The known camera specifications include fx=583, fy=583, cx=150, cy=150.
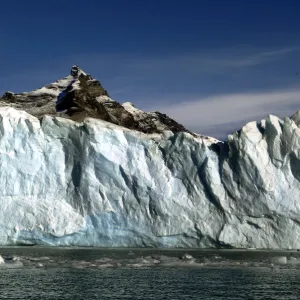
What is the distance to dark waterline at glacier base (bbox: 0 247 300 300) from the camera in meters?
16.4

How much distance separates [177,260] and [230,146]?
938 cm

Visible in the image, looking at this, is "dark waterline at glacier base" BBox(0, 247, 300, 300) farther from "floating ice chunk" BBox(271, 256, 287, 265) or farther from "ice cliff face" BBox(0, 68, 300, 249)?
"ice cliff face" BBox(0, 68, 300, 249)

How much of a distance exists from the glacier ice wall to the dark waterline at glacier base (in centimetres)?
194

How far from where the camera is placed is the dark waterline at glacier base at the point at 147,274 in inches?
647

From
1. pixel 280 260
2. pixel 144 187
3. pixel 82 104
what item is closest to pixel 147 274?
pixel 280 260

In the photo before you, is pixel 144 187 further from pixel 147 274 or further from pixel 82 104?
pixel 147 274

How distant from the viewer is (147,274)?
20.6 meters

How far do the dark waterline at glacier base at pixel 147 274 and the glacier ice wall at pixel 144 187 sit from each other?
194cm

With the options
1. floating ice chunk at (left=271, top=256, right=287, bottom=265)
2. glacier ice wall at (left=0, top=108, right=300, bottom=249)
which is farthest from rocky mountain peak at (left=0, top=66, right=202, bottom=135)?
floating ice chunk at (left=271, top=256, right=287, bottom=265)

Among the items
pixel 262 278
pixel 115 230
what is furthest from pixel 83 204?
pixel 262 278

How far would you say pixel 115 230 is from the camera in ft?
103

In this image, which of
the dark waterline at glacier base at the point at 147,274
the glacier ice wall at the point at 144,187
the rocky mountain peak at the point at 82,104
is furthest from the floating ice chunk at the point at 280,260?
the rocky mountain peak at the point at 82,104

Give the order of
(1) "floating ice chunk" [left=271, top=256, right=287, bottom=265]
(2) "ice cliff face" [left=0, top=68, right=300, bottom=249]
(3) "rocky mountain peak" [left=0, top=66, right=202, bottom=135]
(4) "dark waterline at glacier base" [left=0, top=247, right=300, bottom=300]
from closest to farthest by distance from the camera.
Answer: (4) "dark waterline at glacier base" [left=0, top=247, right=300, bottom=300] < (1) "floating ice chunk" [left=271, top=256, right=287, bottom=265] < (2) "ice cliff face" [left=0, top=68, right=300, bottom=249] < (3) "rocky mountain peak" [left=0, top=66, right=202, bottom=135]

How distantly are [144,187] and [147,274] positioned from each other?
11.5m
